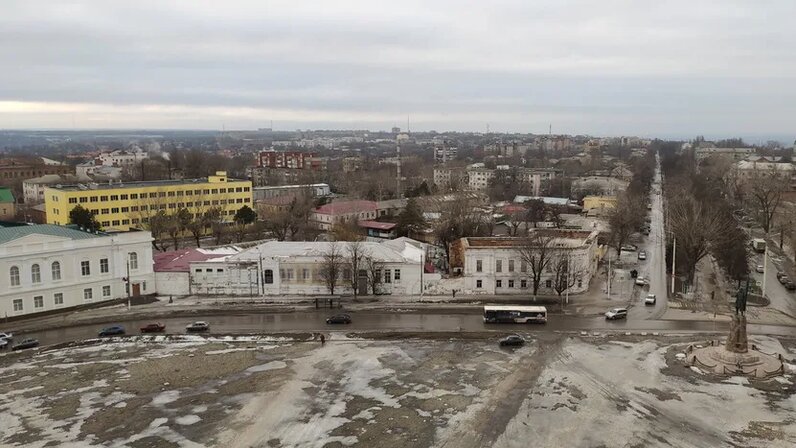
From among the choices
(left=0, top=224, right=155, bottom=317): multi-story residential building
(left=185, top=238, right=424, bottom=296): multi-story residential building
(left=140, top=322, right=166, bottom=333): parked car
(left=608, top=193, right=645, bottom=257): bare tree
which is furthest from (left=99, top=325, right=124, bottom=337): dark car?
(left=608, top=193, right=645, bottom=257): bare tree

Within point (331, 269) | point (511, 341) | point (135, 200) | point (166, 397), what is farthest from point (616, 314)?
point (135, 200)

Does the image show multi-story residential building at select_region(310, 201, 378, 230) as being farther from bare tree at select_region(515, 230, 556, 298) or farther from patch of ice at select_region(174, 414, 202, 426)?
patch of ice at select_region(174, 414, 202, 426)

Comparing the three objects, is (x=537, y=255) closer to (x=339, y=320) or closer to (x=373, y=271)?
(x=373, y=271)

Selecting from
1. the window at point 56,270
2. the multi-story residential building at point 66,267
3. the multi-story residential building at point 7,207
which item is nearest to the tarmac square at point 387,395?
the multi-story residential building at point 66,267

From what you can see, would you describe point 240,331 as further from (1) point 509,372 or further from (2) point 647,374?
(2) point 647,374

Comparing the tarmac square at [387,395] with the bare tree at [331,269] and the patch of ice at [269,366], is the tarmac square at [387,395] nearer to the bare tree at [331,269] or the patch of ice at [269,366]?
the patch of ice at [269,366]
